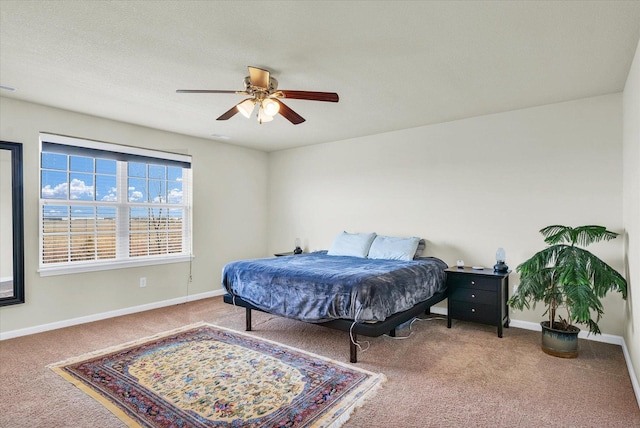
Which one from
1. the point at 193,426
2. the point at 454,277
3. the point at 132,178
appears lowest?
the point at 193,426

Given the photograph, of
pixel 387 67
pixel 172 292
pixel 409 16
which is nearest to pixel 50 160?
pixel 172 292

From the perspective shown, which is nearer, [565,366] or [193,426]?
[193,426]

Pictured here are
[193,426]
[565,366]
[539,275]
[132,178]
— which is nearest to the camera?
[193,426]

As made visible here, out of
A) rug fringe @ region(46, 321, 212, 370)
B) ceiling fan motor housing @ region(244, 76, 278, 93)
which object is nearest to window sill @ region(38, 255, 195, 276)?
rug fringe @ region(46, 321, 212, 370)

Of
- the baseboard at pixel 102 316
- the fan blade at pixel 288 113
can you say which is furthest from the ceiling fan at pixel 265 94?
the baseboard at pixel 102 316

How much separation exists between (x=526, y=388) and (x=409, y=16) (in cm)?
266

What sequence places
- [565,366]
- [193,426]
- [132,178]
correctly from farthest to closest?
[132,178]
[565,366]
[193,426]

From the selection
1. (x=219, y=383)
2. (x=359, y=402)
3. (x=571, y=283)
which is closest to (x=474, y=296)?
(x=571, y=283)

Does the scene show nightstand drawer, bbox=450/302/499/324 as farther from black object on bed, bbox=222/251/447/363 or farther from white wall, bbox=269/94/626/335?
white wall, bbox=269/94/626/335

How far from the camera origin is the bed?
9.65ft

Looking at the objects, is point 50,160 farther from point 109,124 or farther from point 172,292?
point 172,292

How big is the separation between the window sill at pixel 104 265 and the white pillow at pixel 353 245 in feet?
7.21

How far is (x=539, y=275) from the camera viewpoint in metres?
3.18

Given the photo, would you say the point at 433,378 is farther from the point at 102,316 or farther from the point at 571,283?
the point at 102,316
